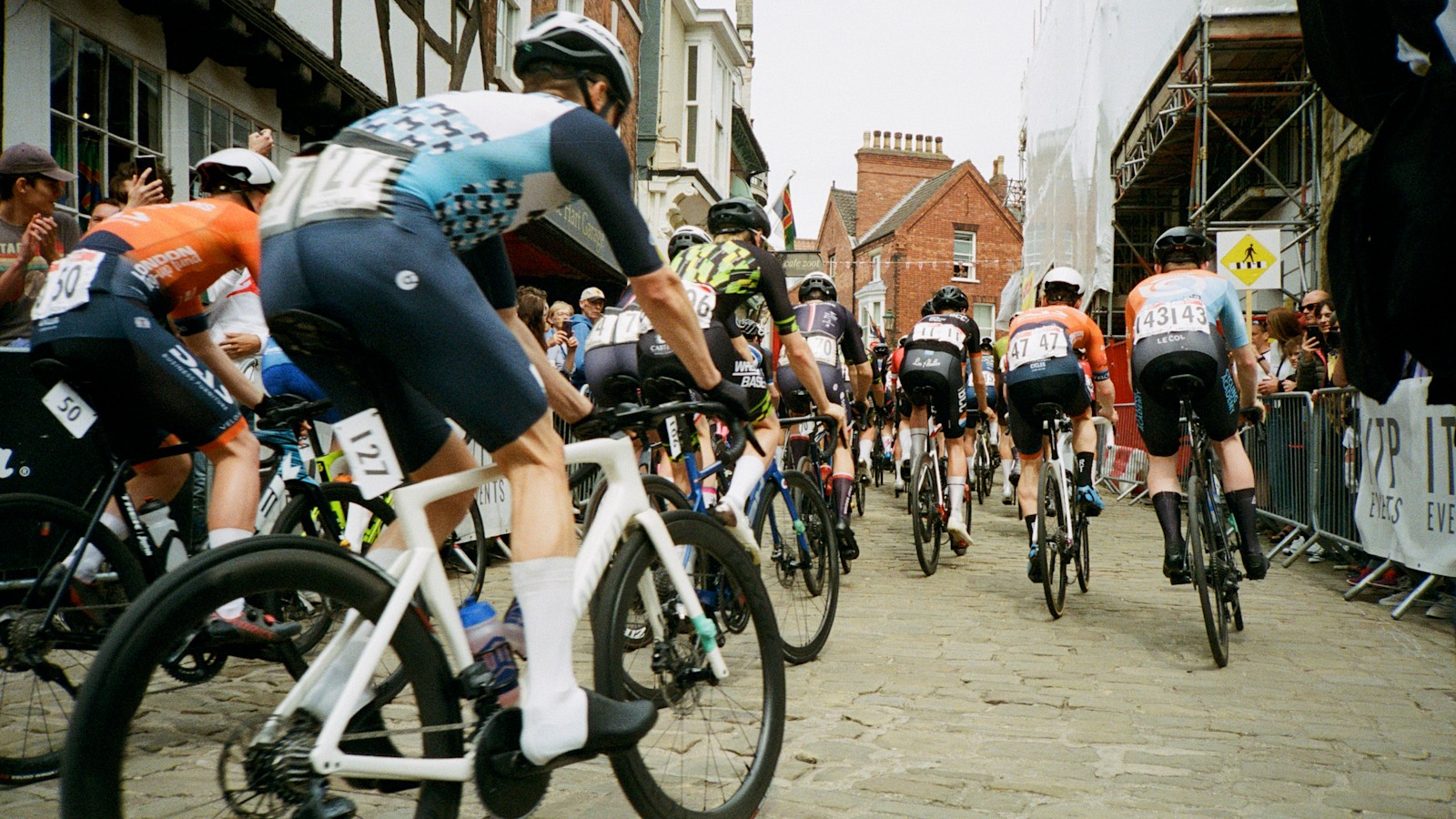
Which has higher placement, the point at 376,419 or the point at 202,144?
the point at 202,144

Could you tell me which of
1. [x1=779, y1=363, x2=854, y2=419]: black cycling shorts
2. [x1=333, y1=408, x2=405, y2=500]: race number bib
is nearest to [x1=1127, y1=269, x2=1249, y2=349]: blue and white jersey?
[x1=779, y1=363, x2=854, y2=419]: black cycling shorts

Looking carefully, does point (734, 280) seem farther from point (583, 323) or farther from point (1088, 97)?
point (1088, 97)

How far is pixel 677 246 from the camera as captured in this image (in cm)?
848

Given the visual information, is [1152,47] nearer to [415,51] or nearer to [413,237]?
[415,51]

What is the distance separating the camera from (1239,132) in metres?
20.0

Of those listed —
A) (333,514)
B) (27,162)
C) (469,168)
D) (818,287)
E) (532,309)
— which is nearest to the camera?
(469,168)

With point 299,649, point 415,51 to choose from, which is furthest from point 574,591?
point 415,51

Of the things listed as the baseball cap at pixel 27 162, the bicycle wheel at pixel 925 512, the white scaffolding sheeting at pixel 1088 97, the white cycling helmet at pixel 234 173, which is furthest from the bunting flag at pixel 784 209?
the white cycling helmet at pixel 234 173

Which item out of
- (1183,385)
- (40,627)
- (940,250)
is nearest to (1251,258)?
(1183,385)

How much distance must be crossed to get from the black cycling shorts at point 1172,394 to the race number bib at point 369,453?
4497 mm

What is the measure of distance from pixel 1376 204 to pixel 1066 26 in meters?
24.9

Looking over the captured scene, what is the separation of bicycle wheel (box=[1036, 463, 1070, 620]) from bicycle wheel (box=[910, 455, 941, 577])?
1.26 metres

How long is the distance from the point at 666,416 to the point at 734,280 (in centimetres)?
271

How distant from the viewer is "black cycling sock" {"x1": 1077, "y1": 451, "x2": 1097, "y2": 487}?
6879mm
